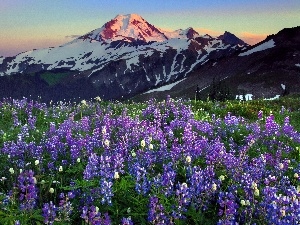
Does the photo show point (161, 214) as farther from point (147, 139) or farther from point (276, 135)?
point (276, 135)

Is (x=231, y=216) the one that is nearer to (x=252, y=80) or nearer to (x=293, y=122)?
(x=293, y=122)

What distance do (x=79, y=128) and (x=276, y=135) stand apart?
183 inches

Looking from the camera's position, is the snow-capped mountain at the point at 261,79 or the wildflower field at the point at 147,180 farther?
the snow-capped mountain at the point at 261,79

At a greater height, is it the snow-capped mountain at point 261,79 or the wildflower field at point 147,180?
the wildflower field at point 147,180

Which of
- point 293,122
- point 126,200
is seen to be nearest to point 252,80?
point 293,122

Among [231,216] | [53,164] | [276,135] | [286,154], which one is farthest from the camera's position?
[276,135]

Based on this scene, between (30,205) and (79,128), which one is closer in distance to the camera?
(30,205)

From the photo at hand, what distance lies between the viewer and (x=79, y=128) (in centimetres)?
1011

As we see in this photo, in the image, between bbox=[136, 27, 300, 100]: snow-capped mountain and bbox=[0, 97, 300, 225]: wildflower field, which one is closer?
bbox=[0, 97, 300, 225]: wildflower field

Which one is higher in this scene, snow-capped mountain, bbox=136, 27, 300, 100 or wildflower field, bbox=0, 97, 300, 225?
wildflower field, bbox=0, 97, 300, 225

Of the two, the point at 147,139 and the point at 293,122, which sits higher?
the point at 147,139

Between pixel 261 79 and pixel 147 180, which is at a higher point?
pixel 147 180

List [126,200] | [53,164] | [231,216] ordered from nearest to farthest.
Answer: [231,216], [126,200], [53,164]

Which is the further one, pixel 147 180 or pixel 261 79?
pixel 261 79
